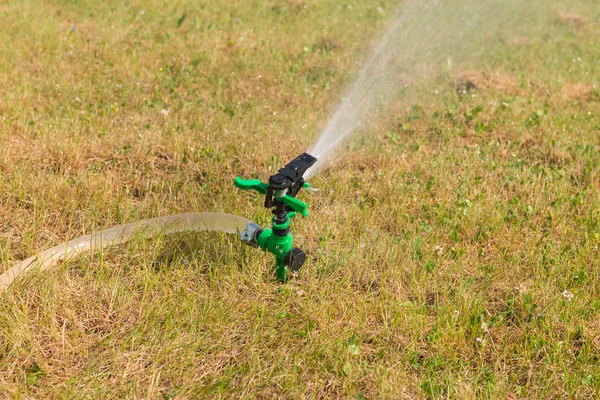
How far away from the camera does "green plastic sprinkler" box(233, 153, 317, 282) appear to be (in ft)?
8.14

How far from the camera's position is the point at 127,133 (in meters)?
4.12

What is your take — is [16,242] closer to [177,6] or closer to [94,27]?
[94,27]

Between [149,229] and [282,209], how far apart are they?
90 centimetres

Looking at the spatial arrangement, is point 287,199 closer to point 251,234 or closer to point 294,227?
point 251,234

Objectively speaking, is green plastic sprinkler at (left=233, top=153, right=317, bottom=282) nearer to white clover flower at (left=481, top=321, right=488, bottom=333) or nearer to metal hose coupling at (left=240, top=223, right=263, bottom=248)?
metal hose coupling at (left=240, top=223, right=263, bottom=248)

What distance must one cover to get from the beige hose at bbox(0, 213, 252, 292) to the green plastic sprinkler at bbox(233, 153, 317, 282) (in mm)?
246

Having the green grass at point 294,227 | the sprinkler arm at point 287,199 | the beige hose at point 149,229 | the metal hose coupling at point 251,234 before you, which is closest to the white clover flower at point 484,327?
the green grass at point 294,227

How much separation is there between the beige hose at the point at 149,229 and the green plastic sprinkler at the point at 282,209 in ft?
0.81

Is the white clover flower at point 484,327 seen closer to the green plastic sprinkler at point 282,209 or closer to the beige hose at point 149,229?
the green plastic sprinkler at point 282,209

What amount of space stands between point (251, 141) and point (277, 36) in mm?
2597

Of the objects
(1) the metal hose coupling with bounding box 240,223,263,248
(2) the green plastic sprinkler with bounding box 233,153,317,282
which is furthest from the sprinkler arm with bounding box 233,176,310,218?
(1) the metal hose coupling with bounding box 240,223,263,248

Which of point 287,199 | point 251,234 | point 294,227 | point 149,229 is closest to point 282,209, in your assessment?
point 287,199

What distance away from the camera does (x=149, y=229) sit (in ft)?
10.0

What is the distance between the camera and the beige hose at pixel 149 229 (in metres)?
2.87
